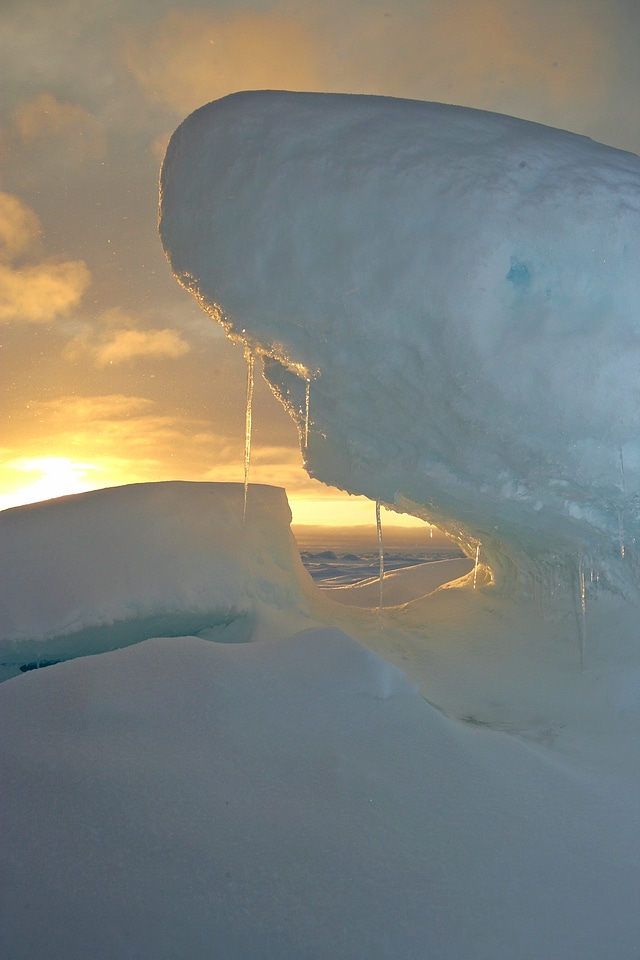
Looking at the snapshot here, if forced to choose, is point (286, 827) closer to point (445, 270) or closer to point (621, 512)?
point (445, 270)

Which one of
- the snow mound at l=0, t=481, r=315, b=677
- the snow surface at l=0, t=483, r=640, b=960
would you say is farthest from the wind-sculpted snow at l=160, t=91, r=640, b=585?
the snow surface at l=0, t=483, r=640, b=960

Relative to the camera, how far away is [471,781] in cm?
188

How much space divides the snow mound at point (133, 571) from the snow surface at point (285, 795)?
17 millimetres

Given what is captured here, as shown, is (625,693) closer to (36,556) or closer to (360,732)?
(360,732)

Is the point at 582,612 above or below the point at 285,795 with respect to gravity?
above

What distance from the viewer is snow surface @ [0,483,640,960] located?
1.33 m

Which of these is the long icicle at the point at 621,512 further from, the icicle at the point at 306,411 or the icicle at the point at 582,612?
the icicle at the point at 306,411

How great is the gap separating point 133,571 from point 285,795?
1.84 meters

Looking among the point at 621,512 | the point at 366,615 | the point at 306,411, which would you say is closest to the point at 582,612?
the point at 621,512

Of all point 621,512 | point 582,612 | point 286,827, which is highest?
point 621,512

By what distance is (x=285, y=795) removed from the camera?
1.72 metres

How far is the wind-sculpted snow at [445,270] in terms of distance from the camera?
9.07 feet

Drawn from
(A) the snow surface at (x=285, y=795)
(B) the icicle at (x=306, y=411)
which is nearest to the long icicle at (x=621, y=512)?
(A) the snow surface at (x=285, y=795)

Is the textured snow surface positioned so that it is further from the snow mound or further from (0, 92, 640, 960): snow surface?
the snow mound
